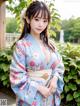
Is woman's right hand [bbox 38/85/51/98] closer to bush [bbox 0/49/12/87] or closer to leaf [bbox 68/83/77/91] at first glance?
leaf [bbox 68/83/77/91]

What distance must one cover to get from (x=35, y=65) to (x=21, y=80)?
0.18m

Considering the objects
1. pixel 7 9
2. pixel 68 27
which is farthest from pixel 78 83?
pixel 68 27

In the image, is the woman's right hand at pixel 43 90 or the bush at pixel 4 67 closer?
the woman's right hand at pixel 43 90

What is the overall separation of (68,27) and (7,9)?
24.7 meters

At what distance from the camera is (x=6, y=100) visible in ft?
16.6

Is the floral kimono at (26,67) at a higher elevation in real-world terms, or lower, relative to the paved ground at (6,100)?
higher

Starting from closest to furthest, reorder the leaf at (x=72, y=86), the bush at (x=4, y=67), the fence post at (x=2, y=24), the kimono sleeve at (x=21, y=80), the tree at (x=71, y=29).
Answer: the kimono sleeve at (x=21, y=80) → the leaf at (x=72, y=86) → the bush at (x=4, y=67) → the fence post at (x=2, y=24) → the tree at (x=71, y=29)

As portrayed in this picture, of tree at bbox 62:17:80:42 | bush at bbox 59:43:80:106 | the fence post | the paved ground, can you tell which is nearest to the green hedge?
bush at bbox 59:43:80:106

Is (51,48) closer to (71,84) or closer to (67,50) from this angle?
(71,84)

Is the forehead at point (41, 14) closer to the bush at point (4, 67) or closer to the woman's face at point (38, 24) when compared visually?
the woman's face at point (38, 24)

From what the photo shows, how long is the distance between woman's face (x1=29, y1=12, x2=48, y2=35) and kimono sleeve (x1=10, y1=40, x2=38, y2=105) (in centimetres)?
20

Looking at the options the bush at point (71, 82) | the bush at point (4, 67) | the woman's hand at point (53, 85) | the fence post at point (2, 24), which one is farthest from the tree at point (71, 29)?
the woman's hand at point (53, 85)

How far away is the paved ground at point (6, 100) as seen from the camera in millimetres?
4844

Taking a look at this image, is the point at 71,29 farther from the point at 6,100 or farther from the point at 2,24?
the point at 6,100
